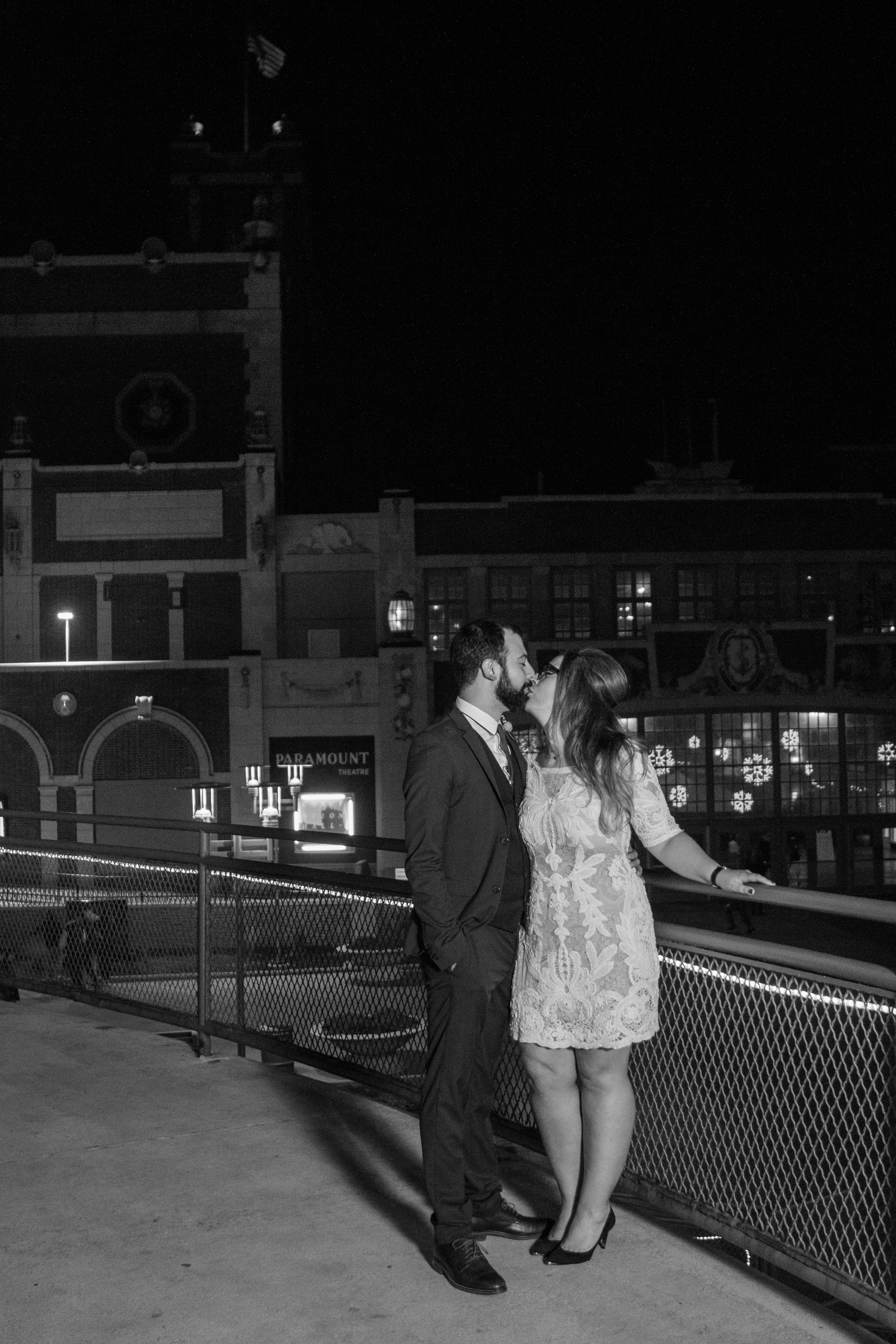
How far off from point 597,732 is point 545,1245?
1910 millimetres

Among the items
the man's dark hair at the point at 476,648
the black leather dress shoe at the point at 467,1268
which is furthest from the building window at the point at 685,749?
the black leather dress shoe at the point at 467,1268

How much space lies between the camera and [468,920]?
4.77m

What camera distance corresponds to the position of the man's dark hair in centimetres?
497

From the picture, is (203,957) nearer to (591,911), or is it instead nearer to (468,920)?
(468,920)

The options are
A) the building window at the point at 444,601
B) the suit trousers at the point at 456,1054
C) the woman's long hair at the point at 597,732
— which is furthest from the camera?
the building window at the point at 444,601

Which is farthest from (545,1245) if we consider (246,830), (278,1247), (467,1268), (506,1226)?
(246,830)

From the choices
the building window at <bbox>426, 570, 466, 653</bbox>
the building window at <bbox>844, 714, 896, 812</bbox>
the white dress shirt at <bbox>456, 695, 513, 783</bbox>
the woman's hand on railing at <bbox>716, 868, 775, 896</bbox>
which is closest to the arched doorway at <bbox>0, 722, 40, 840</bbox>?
the building window at <bbox>426, 570, 466, 653</bbox>

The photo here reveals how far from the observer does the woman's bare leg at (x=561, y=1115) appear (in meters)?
4.77

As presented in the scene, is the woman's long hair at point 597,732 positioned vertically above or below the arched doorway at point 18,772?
above

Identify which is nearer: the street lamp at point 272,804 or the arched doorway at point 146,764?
the street lamp at point 272,804

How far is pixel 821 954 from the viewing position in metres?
4.44

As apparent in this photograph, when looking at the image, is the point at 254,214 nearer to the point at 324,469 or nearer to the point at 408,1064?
the point at 324,469

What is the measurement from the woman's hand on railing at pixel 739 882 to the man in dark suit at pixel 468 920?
2.48ft

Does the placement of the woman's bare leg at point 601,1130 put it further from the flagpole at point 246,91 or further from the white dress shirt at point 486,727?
the flagpole at point 246,91
